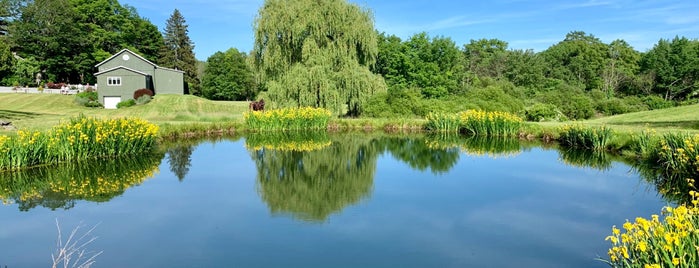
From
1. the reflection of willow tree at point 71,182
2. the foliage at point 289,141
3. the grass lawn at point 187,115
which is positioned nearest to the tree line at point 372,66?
the grass lawn at point 187,115

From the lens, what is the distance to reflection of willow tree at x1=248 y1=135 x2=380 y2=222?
8.87 metres

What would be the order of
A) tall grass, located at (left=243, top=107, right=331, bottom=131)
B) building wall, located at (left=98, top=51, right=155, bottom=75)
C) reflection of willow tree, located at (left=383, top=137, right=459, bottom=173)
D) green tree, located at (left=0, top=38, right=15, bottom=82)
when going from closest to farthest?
reflection of willow tree, located at (left=383, top=137, right=459, bottom=173) → tall grass, located at (left=243, top=107, right=331, bottom=131) → green tree, located at (left=0, top=38, right=15, bottom=82) → building wall, located at (left=98, top=51, right=155, bottom=75)

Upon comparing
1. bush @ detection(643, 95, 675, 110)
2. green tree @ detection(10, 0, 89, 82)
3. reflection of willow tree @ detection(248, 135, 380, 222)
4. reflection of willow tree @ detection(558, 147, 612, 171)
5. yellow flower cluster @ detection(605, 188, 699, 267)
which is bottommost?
reflection of willow tree @ detection(248, 135, 380, 222)

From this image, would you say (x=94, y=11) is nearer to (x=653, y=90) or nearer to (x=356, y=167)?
(x=356, y=167)

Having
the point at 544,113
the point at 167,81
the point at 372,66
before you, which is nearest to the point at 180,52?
the point at 167,81

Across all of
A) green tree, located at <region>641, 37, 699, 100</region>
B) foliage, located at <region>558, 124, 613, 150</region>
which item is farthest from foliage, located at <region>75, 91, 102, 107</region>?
green tree, located at <region>641, 37, 699, 100</region>

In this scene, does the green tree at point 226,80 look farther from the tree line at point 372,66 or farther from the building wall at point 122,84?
the building wall at point 122,84

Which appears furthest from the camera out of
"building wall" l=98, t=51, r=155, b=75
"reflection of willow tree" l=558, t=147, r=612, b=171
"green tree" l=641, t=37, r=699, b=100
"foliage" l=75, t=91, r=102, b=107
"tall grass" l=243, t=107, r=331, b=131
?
"green tree" l=641, t=37, r=699, b=100

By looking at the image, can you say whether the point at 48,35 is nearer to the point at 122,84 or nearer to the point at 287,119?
the point at 122,84

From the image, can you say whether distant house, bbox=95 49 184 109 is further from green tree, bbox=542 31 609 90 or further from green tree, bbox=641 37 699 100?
green tree, bbox=641 37 699 100

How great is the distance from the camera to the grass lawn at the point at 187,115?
19920 mm

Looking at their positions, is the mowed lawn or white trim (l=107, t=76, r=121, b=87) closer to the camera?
the mowed lawn

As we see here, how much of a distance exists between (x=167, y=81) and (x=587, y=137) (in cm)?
4016

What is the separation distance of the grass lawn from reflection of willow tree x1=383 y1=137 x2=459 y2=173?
19.1 ft
